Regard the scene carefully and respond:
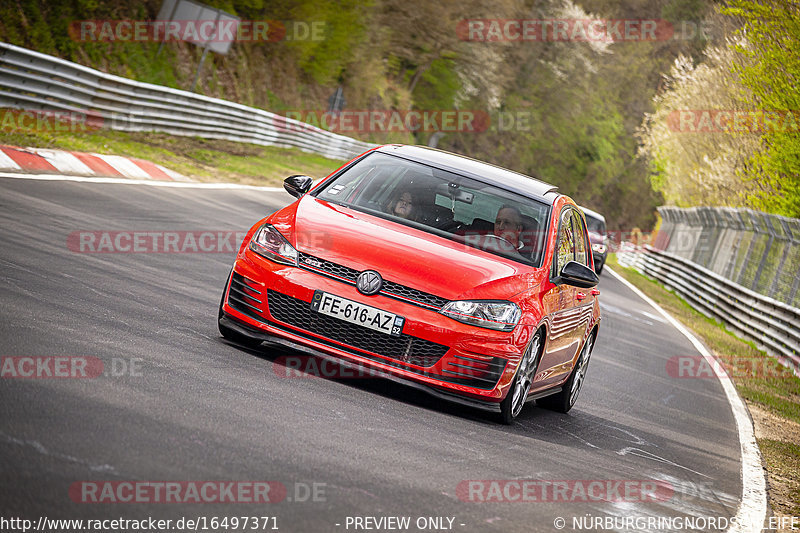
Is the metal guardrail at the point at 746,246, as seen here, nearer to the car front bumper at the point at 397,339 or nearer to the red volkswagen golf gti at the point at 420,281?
the red volkswagen golf gti at the point at 420,281

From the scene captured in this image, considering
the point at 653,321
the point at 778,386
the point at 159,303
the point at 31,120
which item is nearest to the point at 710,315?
the point at 653,321

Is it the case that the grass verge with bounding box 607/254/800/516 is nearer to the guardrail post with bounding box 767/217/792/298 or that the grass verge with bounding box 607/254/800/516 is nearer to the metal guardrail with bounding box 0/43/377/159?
the guardrail post with bounding box 767/217/792/298

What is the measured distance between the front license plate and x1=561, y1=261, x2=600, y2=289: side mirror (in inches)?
62.8

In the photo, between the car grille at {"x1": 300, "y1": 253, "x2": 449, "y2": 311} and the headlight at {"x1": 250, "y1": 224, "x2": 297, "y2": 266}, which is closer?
the car grille at {"x1": 300, "y1": 253, "x2": 449, "y2": 311}

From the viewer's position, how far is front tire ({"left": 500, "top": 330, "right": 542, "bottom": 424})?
7.81 meters

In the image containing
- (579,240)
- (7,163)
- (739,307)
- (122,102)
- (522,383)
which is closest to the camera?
(522,383)

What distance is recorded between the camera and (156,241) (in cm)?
1315

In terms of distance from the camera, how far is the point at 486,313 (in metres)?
7.50

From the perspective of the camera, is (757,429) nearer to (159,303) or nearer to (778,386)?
(778,386)

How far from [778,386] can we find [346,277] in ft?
33.7

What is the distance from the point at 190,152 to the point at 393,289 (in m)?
19.8

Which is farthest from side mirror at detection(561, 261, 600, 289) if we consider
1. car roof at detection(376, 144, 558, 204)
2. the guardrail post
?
the guardrail post

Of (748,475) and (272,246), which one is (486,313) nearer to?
(272,246)

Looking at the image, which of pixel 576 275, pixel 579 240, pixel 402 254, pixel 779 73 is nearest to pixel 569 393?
pixel 579 240
